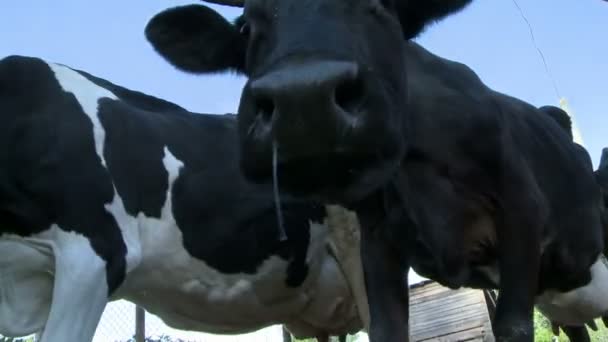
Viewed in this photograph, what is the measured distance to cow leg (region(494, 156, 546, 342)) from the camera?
2893 mm

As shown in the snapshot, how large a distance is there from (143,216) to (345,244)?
133 cm

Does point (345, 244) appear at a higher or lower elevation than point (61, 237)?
lower

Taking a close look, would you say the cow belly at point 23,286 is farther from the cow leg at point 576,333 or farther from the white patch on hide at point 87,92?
the cow leg at point 576,333

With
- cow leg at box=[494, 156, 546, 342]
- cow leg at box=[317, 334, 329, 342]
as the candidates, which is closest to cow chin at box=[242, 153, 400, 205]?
cow leg at box=[494, 156, 546, 342]

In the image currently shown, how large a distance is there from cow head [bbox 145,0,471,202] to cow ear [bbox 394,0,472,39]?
0.54ft

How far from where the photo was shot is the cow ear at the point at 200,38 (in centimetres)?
349

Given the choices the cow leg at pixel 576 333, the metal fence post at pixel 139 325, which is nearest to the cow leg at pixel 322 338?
the metal fence post at pixel 139 325

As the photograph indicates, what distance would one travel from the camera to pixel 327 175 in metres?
2.31

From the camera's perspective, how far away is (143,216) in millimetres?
4453

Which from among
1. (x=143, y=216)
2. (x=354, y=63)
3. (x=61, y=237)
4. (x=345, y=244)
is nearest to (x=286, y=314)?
(x=345, y=244)

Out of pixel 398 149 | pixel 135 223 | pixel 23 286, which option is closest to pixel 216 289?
pixel 135 223

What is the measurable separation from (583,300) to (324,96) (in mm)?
2989

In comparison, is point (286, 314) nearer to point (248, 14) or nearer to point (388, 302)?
point (388, 302)

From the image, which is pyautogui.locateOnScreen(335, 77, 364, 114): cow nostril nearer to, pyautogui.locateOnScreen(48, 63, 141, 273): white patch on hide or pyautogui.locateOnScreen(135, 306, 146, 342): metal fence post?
pyautogui.locateOnScreen(48, 63, 141, 273): white patch on hide
